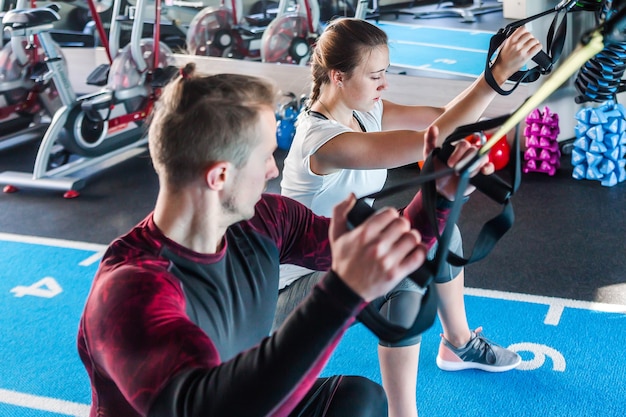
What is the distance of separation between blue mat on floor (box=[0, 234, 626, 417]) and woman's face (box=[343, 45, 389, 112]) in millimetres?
1008

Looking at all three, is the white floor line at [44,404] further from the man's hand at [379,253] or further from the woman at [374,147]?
the man's hand at [379,253]

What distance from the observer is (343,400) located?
5.27 ft

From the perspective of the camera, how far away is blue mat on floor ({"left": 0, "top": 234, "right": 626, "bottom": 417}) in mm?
2502

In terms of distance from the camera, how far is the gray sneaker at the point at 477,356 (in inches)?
103

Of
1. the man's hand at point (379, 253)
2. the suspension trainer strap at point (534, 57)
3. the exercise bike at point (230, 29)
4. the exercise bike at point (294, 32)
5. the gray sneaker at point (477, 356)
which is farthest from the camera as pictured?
the exercise bike at point (230, 29)

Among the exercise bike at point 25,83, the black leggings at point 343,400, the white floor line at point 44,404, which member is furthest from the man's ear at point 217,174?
the exercise bike at point 25,83

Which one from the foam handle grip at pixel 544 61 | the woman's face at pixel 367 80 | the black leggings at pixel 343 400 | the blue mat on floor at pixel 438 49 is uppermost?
the foam handle grip at pixel 544 61

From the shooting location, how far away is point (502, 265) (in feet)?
11.4

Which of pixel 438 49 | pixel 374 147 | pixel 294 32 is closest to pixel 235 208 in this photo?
pixel 374 147

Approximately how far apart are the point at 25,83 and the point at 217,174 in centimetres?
475

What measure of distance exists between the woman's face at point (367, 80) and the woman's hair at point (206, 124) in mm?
902

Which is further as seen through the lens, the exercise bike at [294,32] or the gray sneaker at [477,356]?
the exercise bike at [294,32]

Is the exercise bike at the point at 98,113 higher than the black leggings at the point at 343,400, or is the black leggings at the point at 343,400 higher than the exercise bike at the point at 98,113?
the black leggings at the point at 343,400

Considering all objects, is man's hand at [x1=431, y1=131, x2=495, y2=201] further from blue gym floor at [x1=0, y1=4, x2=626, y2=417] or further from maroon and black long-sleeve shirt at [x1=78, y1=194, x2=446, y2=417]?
blue gym floor at [x1=0, y1=4, x2=626, y2=417]
